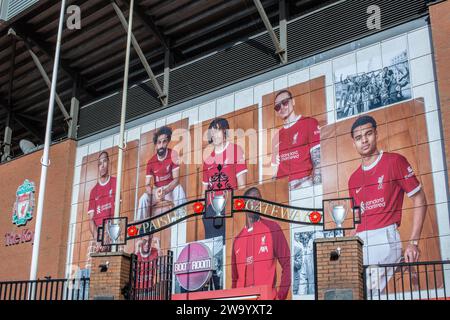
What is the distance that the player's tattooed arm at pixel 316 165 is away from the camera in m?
19.2

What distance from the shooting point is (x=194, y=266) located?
21203 millimetres

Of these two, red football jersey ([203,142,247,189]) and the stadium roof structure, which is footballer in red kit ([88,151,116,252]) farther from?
red football jersey ([203,142,247,189])

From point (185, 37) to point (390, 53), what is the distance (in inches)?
358

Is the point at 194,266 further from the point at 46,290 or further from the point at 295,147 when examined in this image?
the point at 46,290

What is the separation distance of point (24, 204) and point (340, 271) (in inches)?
732

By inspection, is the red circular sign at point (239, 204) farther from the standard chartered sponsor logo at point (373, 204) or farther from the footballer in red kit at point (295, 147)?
the standard chartered sponsor logo at point (373, 204)

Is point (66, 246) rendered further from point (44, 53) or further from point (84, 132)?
point (44, 53)

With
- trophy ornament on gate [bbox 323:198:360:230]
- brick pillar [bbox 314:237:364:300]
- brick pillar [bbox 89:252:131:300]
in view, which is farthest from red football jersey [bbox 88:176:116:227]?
brick pillar [bbox 314:237:364:300]

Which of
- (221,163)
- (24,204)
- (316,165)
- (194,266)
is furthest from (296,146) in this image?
(24,204)

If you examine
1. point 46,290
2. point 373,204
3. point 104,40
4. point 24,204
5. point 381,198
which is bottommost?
point 46,290

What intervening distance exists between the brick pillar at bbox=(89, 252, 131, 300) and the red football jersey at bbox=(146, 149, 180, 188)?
7.80 metres

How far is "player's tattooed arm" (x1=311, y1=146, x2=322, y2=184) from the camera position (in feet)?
63.1

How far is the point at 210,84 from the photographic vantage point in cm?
2328

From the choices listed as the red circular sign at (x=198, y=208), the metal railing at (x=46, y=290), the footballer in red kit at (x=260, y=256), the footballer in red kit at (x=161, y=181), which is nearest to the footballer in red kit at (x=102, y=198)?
the footballer in red kit at (x=161, y=181)
